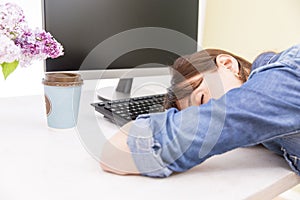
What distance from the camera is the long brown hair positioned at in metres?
0.76

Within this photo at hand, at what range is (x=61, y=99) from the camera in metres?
0.71

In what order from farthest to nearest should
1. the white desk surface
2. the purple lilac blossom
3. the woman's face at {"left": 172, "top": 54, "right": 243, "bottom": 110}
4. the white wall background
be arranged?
the white wall background < the woman's face at {"left": 172, "top": 54, "right": 243, "bottom": 110} < the purple lilac blossom < the white desk surface

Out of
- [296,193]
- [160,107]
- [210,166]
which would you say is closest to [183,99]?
[160,107]

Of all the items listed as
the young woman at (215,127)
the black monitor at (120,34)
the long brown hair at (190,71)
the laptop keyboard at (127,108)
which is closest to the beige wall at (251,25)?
the black monitor at (120,34)

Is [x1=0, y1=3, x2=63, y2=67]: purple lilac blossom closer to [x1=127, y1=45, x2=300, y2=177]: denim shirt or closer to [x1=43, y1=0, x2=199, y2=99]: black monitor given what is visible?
[x1=43, y1=0, x2=199, y2=99]: black monitor

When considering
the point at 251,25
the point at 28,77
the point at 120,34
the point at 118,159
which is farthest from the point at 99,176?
the point at 251,25

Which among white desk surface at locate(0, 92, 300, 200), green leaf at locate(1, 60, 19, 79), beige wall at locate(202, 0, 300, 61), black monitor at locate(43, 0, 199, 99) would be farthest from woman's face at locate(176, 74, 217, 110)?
beige wall at locate(202, 0, 300, 61)

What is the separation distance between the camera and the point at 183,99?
2.51 feet

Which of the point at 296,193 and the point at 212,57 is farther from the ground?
the point at 212,57

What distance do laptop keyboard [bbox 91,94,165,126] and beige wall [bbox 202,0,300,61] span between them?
1.83 feet

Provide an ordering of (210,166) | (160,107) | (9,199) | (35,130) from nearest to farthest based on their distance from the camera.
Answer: (9,199), (210,166), (35,130), (160,107)

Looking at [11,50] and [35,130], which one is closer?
[11,50]

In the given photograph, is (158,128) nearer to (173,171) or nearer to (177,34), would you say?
(173,171)

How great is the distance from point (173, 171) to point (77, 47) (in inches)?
17.2
